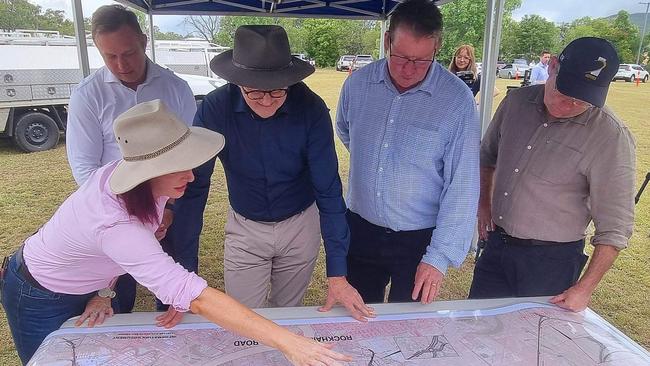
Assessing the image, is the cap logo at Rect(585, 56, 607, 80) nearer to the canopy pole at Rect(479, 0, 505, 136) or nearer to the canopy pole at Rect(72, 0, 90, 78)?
the canopy pole at Rect(479, 0, 505, 136)

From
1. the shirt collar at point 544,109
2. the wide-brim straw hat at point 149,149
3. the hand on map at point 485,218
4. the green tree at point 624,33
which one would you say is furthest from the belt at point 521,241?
the green tree at point 624,33

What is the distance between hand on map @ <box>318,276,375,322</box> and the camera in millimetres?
1426

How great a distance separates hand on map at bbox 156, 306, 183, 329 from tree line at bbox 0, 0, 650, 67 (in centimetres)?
2696

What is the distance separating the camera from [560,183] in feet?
5.49

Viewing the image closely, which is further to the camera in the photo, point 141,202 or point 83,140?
point 83,140

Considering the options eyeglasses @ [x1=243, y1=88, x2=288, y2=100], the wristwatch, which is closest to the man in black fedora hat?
eyeglasses @ [x1=243, y1=88, x2=288, y2=100]

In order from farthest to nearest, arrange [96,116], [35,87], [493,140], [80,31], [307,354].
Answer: [35,87], [80,31], [96,116], [493,140], [307,354]

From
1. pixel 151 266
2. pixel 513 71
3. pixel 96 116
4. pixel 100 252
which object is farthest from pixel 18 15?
pixel 151 266

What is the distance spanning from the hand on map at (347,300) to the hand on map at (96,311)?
64 cm

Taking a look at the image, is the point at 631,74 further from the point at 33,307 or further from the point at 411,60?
the point at 33,307

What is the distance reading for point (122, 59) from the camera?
2148 mm

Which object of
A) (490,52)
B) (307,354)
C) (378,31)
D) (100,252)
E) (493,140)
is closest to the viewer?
(307,354)

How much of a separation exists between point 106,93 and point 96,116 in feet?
0.42

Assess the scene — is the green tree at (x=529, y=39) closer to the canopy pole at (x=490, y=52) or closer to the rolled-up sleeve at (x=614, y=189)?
the canopy pole at (x=490, y=52)
